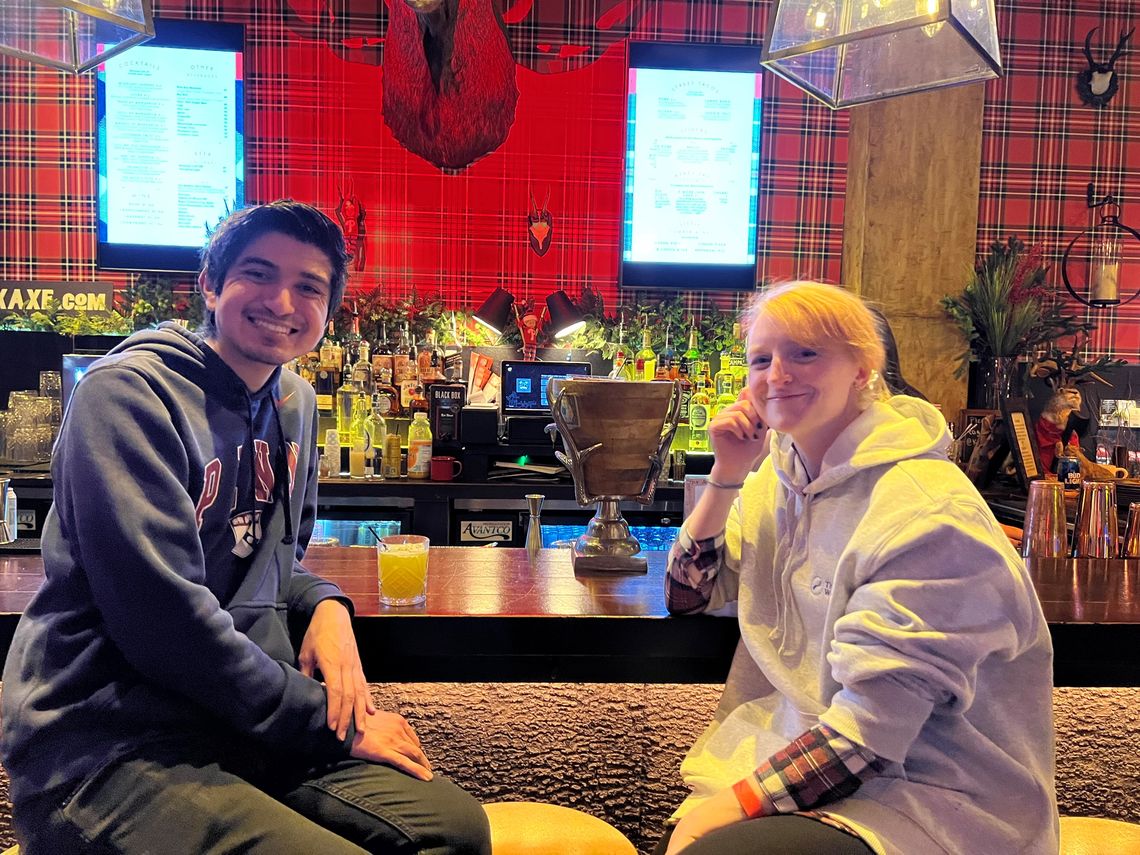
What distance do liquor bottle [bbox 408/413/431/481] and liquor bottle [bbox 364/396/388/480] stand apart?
0.12m

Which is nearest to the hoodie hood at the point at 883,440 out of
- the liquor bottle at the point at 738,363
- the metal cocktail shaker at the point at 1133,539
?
the metal cocktail shaker at the point at 1133,539

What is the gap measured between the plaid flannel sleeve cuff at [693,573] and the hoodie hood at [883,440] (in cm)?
20

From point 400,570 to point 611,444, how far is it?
523 mm

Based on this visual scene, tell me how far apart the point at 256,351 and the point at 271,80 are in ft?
13.5

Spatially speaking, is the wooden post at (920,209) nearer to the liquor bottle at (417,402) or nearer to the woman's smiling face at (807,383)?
the liquor bottle at (417,402)

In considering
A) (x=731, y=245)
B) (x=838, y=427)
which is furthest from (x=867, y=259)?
(x=838, y=427)

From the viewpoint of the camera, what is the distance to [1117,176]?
5.50 metres

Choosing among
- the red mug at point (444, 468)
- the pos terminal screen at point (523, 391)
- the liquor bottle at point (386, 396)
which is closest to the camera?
the red mug at point (444, 468)

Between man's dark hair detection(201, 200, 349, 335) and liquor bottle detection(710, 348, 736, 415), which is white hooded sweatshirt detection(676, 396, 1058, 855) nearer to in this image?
man's dark hair detection(201, 200, 349, 335)

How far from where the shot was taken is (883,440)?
1.31 m

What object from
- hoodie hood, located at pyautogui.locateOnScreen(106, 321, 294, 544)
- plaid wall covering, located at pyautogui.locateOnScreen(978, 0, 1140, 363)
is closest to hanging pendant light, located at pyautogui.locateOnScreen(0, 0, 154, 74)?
hoodie hood, located at pyautogui.locateOnScreen(106, 321, 294, 544)

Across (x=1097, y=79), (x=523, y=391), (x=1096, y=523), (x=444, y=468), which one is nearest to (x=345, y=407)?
(x=444, y=468)

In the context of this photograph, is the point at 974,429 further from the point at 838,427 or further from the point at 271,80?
the point at 271,80

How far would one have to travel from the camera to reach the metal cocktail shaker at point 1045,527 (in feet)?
6.91
